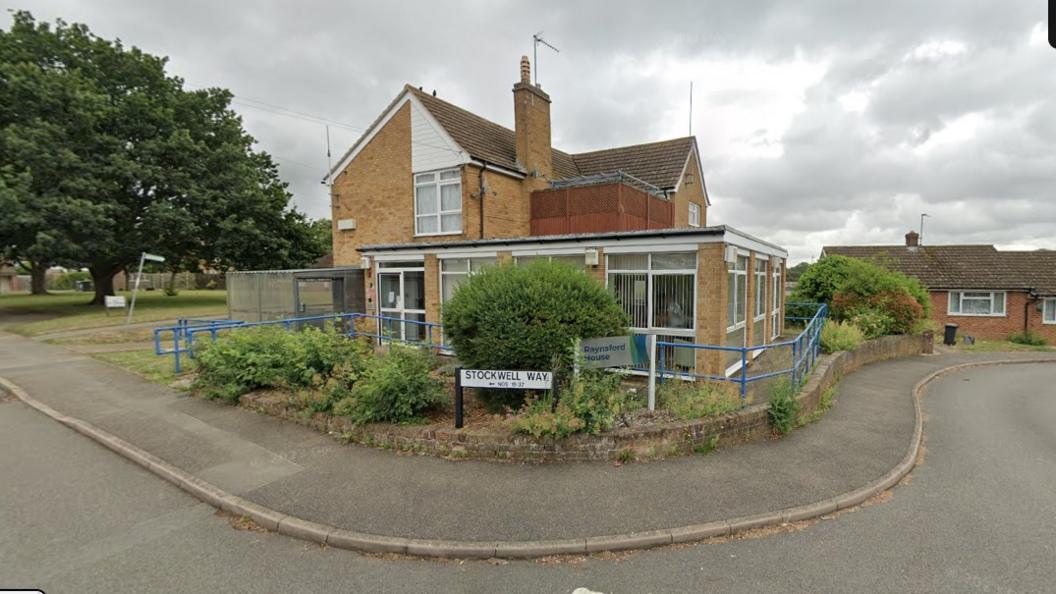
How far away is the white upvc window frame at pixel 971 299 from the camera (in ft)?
87.2

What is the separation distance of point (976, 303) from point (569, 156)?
85.0 feet

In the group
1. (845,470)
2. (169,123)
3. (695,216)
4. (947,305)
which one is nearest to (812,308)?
(695,216)

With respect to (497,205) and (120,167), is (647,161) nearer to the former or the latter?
(497,205)

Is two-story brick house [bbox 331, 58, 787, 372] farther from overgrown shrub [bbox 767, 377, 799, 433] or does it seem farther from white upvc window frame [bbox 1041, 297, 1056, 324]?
white upvc window frame [bbox 1041, 297, 1056, 324]

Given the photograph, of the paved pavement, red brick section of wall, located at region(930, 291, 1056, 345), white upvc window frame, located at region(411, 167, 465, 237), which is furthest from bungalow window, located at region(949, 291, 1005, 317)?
white upvc window frame, located at region(411, 167, 465, 237)

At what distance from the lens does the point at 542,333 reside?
19.1ft

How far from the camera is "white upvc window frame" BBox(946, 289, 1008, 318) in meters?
26.6

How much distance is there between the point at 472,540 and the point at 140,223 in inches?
1119

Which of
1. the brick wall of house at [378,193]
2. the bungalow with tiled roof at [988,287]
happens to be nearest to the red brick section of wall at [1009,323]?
the bungalow with tiled roof at [988,287]

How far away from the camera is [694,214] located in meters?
21.5

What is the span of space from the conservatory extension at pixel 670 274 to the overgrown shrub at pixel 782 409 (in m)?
1.84

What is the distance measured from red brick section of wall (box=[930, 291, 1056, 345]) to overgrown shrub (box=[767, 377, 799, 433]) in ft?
87.9

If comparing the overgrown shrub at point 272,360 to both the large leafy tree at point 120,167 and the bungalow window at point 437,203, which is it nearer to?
the bungalow window at point 437,203

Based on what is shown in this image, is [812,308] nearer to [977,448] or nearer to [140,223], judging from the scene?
[977,448]
